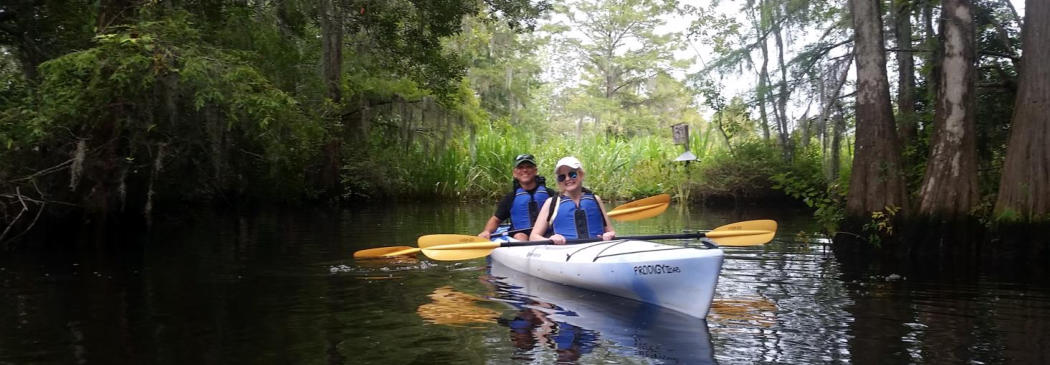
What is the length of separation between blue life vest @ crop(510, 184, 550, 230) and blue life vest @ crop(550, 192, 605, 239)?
1.05 meters

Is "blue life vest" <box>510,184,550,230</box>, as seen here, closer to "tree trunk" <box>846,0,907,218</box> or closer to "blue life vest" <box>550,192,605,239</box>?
"blue life vest" <box>550,192,605,239</box>

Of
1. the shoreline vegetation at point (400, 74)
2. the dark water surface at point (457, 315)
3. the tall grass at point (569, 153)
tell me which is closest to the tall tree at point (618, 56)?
the tall grass at point (569, 153)

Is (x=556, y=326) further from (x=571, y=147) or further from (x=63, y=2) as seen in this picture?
(x=571, y=147)

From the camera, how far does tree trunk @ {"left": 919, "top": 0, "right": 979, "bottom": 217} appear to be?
897 cm

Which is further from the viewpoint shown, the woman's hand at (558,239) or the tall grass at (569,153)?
the tall grass at (569,153)

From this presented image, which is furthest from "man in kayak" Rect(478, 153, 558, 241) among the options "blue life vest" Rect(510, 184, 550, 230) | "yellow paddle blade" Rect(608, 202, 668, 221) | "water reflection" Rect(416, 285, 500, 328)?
"water reflection" Rect(416, 285, 500, 328)

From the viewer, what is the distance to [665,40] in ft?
134

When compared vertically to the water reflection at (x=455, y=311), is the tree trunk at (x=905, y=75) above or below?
above

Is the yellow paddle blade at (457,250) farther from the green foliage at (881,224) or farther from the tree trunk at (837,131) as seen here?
the tree trunk at (837,131)

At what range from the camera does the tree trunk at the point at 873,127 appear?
9508 millimetres

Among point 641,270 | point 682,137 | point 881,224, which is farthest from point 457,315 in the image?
point 682,137

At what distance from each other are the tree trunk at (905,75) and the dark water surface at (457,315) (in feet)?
6.33

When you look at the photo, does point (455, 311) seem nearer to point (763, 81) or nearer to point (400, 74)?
point (763, 81)

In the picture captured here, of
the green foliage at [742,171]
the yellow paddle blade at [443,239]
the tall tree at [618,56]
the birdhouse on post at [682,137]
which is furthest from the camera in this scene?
the tall tree at [618,56]
